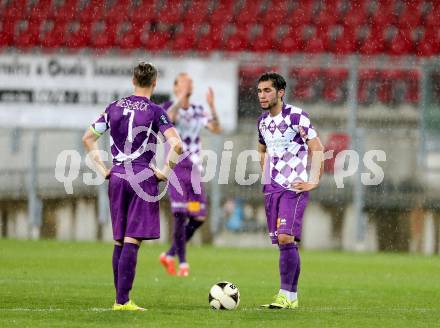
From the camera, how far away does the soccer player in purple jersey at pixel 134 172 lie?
7.71m

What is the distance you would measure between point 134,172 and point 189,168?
192 inches

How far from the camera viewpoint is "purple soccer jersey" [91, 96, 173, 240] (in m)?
7.73

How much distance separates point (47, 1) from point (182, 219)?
9712 millimetres

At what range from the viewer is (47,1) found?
824 inches

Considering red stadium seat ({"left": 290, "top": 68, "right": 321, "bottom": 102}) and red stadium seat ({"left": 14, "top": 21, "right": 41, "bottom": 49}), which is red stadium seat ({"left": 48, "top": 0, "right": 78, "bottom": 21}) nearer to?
red stadium seat ({"left": 14, "top": 21, "right": 41, "bottom": 49})

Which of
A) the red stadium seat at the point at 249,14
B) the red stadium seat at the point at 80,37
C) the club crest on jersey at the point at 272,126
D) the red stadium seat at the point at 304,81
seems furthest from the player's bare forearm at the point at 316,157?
the red stadium seat at the point at 80,37

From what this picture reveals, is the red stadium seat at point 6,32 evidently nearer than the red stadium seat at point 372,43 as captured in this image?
No

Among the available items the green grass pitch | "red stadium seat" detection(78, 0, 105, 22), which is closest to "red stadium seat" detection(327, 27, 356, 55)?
"red stadium seat" detection(78, 0, 105, 22)

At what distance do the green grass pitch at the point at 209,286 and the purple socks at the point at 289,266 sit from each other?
0.75 feet

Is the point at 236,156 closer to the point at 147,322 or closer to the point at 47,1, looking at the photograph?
the point at 47,1

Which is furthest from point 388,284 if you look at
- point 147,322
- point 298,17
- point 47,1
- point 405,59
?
point 47,1

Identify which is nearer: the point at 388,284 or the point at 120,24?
the point at 388,284

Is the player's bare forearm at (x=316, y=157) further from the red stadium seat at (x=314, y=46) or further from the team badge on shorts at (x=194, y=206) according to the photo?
the red stadium seat at (x=314, y=46)

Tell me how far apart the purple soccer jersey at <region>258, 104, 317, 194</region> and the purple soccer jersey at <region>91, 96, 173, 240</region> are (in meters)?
0.99
